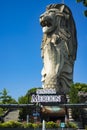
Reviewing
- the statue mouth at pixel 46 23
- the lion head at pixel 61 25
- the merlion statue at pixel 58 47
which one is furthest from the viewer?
the statue mouth at pixel 46 23

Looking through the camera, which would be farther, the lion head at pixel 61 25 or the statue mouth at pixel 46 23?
the statue mouth at pixel 46 23

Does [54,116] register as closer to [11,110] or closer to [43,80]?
[11,110]

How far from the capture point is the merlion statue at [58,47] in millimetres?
89688

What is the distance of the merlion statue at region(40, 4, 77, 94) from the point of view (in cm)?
8969

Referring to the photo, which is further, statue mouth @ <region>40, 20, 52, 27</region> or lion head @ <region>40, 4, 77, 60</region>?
statue mouth @ <region>40, 20, 52, 27</region>

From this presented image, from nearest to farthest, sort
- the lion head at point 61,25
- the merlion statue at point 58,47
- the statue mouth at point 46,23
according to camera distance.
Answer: the merlion statue at point 58,47 → the lion head at point 61,25 → the statue mouth at point 46,23

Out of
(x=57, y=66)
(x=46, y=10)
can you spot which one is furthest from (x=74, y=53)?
(x=46, y=10)

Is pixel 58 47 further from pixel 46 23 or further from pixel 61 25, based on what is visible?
pixel 46 23

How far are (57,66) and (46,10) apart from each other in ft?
55.8

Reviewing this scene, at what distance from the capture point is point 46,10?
9688 centimetres

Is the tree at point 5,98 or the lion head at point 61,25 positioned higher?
the lion head at point 61,25

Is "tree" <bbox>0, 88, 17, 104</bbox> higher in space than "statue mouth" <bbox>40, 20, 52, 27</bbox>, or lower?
lower

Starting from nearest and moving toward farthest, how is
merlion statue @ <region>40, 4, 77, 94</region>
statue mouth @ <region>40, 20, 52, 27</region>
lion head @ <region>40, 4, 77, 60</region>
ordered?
merlion statue @ <region>40, 4, 77, 94</region>, lion head @ <region>40, 4, 77, 60</region>, statue mouth @ <region>40, 20, 52, 27</region>

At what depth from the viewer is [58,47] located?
90.4 meters
